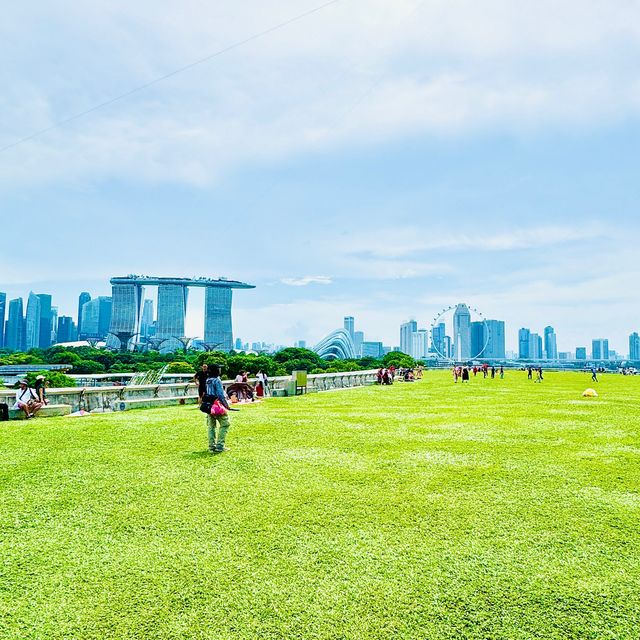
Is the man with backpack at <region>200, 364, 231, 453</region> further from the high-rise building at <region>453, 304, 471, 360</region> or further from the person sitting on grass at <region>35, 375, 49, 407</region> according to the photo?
the high-rise building at <region>453, 304, 471, 360</region>

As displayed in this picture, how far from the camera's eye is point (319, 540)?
5.93 meters

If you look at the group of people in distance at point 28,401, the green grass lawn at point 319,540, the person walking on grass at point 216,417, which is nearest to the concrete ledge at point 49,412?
the group of people in distance at point 28,401

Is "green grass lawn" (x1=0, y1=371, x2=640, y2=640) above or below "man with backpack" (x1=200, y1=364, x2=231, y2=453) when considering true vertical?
below

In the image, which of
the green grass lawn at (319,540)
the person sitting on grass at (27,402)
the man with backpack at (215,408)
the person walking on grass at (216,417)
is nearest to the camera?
the green grass lawn at (319,540)

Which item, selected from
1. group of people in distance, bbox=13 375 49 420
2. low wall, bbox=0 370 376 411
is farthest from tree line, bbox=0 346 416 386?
group of people in distance, bbox=13 375 49 420

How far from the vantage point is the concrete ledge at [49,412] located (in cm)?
1534

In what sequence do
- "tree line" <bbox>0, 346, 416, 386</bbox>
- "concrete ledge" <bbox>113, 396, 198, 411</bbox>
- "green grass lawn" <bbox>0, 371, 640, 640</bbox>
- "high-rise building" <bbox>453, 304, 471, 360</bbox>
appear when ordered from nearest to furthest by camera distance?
"green grass lawn" <bbox>0, 371, 640, 640</bbox> → "concrete ledge" <bbox>113, 396, 198, 411</bbox> → "tree line" <bbox>0, 346, 416, 386</bbox> → "high-rise building" <bbox>453, 304, 471, 360</bbox>

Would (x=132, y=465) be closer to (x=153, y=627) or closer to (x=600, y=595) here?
(x=153, y=627)

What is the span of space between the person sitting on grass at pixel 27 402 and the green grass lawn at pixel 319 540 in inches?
191

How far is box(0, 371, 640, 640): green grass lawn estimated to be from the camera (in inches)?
175

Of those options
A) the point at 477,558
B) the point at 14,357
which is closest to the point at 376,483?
the point at 477,558

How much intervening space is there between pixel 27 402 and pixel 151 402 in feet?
14.6

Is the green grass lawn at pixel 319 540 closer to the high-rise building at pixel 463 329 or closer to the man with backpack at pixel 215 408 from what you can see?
the man with backpack at pixel 215 408

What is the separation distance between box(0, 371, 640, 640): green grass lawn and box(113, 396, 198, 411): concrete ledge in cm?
696
